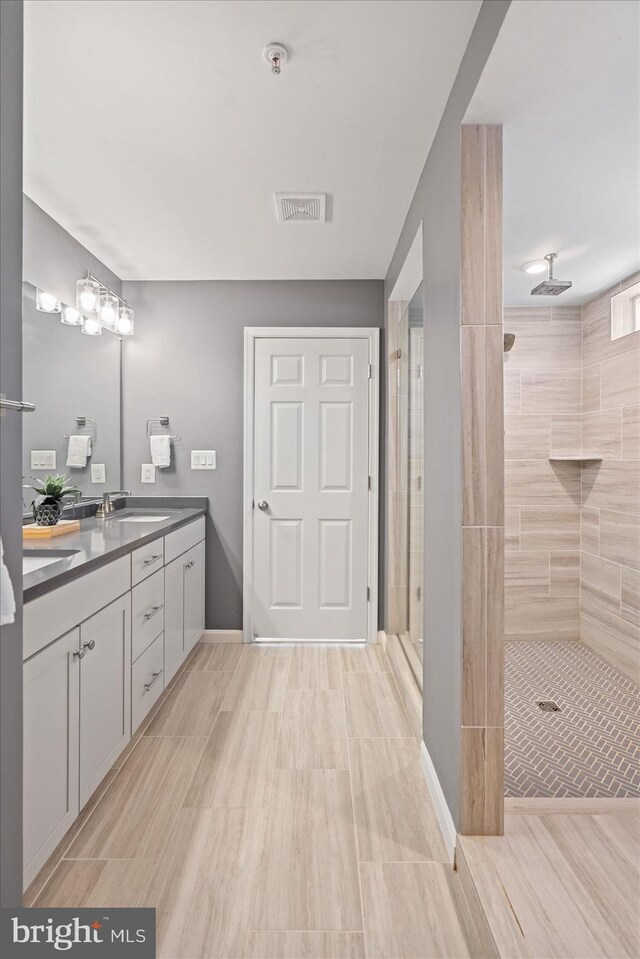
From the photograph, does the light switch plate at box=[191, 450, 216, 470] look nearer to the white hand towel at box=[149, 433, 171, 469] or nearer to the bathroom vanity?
the white hand towel at box=[149, 433, 171, 469]

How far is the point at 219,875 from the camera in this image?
5.07ft

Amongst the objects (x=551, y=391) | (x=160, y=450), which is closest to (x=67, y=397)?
(x=160, y=450)

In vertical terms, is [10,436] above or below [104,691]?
above

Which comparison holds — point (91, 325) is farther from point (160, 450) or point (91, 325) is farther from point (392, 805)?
point (392, 805)

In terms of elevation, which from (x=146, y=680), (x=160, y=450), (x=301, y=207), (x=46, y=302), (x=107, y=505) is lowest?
(x=146, y=680)

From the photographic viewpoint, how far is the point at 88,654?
68.7 inches

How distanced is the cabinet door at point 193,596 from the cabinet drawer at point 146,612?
0.48 metres

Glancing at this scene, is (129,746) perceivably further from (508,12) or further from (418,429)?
(508,12)

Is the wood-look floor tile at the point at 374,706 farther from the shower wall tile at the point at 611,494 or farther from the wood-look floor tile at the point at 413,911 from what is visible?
the shower wall tile at the point at 611,494

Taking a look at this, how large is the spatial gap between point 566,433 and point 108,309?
9.69 ft

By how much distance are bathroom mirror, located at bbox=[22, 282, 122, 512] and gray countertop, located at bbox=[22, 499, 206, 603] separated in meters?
0.30

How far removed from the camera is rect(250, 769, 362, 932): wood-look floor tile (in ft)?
4.62

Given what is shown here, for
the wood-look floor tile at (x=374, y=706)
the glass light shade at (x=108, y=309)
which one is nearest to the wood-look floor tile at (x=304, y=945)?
the wood-look floor tile at (x=374, y=706)

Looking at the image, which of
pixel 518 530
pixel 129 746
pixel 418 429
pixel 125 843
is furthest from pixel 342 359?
pixel 125 843
